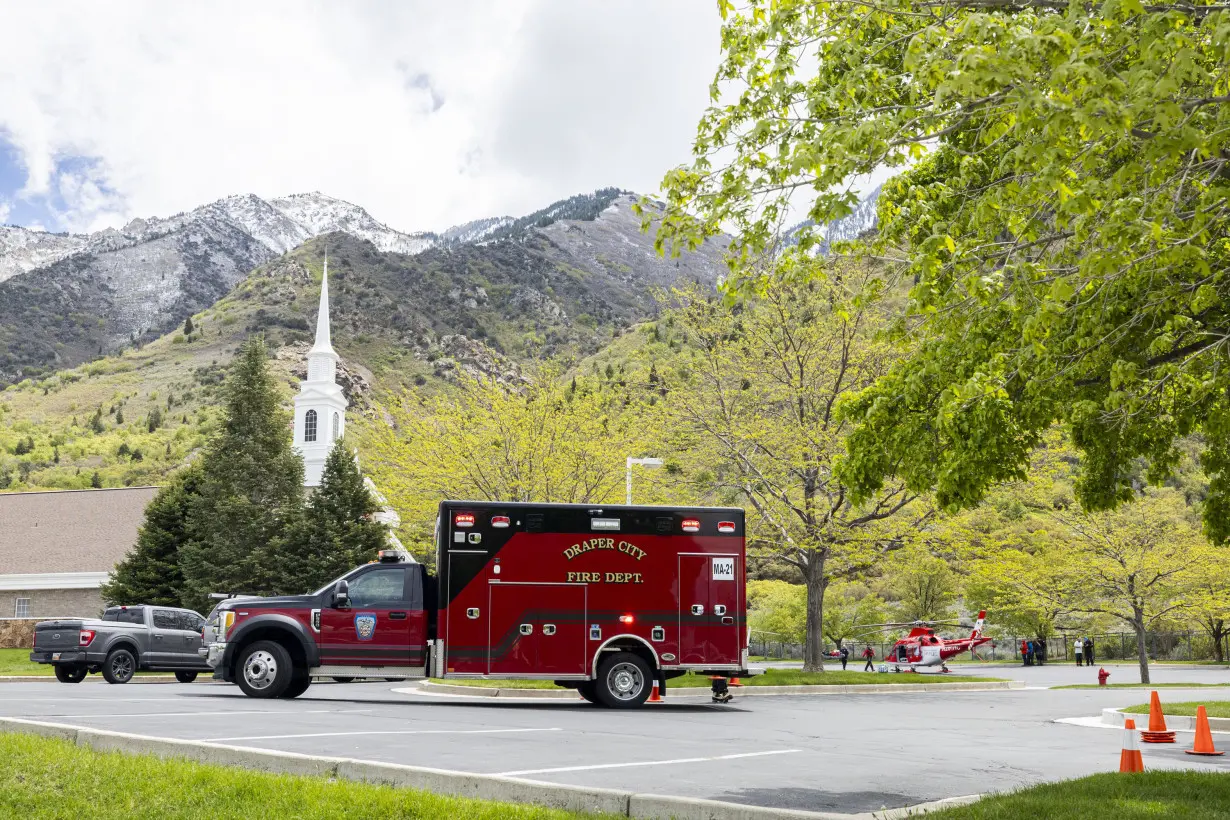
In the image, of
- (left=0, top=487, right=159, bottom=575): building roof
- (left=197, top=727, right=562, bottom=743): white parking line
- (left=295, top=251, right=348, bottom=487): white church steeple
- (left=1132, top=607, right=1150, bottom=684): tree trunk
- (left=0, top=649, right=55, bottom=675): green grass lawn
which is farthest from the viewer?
(left=295, top=251, right=348, bottom=487): white church steeple

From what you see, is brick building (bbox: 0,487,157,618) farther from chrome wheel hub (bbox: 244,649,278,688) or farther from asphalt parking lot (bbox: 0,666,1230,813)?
chrome wheel hub (bbox: 244,649,278,688)

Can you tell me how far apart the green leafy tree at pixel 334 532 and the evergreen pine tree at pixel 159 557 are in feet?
13.2

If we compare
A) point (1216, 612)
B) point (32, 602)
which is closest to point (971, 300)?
point (1216, 612)

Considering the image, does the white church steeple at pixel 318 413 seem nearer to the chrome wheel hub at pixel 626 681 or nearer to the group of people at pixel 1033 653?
the group of people at pixel 1033 653

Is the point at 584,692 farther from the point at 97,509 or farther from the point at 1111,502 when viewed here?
the point at 97,509

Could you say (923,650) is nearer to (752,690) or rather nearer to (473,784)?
(752,690)

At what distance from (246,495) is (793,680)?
23875 mm

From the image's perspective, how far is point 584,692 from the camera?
1833cm

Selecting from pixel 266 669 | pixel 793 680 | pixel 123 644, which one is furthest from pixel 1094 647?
pixel 266 669

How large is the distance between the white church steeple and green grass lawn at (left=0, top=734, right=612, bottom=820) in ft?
158

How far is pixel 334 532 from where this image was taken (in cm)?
3947

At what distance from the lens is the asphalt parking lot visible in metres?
9.41

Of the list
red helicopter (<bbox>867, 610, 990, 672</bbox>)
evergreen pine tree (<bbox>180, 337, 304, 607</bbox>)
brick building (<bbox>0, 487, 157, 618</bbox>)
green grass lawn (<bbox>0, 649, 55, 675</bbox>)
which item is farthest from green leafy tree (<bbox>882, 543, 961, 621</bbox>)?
green grass lawn (<bbox>0, 649, 55, 675</bbox>)

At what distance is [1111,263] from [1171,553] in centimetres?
3241
